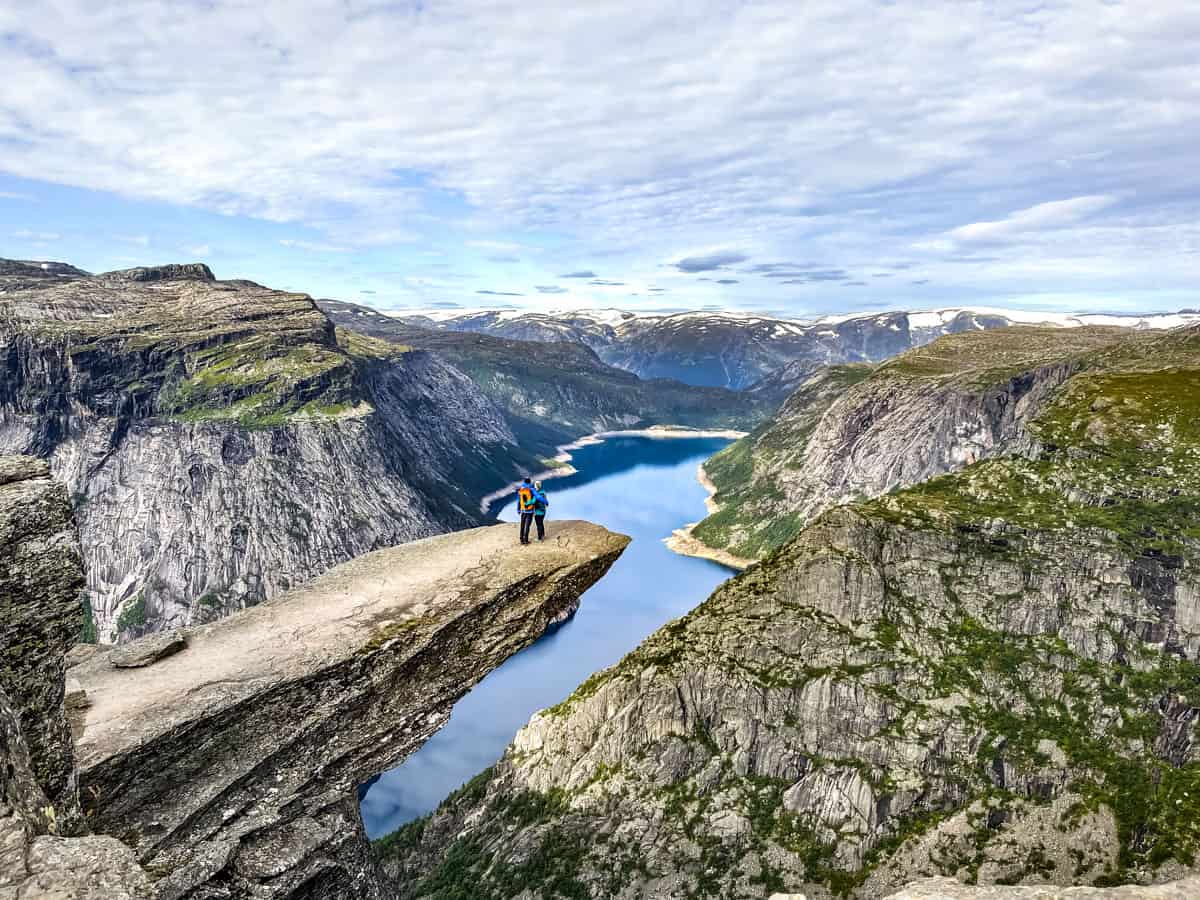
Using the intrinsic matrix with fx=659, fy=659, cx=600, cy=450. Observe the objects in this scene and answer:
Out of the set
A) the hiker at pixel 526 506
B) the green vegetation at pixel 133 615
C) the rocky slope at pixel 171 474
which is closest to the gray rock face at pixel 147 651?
the hiker at pixel 526 506

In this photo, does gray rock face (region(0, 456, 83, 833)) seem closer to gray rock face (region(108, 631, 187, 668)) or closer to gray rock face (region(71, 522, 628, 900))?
gray rock face (region(71, 522, 628, 900))

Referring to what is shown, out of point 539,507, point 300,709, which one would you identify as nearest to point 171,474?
point 539,507

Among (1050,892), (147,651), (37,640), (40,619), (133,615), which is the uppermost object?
(40,619)

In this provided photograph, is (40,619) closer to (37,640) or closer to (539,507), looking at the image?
(37,640)

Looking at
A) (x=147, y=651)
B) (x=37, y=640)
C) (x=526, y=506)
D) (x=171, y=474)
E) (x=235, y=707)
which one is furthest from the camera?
(x=171, y=474)

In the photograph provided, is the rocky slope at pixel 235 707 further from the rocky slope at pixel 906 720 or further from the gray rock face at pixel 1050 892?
the rocky slope at pixel 906 720
